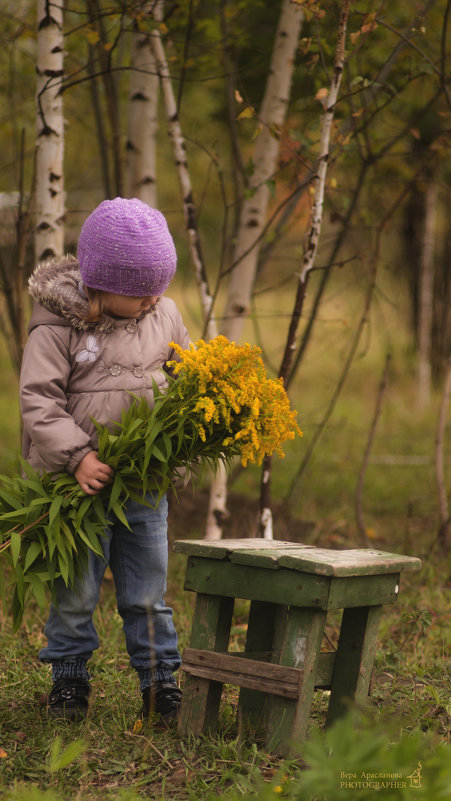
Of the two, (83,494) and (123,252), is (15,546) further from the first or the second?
(123,252)

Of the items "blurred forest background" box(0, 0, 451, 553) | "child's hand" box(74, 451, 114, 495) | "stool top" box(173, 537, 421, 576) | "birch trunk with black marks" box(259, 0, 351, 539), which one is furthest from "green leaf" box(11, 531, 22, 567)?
"birch trunk with black marks" box(259, 0, 351, 539)

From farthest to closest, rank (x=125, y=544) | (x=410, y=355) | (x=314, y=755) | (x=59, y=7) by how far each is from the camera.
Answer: (x=410, y=355)
(x=59, y=7)
(x=125, y=544)
(x=314, y=755)

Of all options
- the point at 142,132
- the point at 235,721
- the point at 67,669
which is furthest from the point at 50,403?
the point at 142,132

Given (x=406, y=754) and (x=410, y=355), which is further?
(x=410, y=355)

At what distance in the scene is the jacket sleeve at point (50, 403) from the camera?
2652mm

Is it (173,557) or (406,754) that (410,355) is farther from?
(406,754)

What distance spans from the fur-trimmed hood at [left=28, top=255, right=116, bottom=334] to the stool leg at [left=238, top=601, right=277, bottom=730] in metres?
1.10

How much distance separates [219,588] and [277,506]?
10.4 ft

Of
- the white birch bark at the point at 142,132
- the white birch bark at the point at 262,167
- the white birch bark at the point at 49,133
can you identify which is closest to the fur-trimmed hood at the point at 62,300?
the white birch bark at the point at 49,133

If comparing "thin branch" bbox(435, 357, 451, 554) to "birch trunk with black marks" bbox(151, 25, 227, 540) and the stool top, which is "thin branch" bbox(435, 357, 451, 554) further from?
the stool top

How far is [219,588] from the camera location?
105 inches

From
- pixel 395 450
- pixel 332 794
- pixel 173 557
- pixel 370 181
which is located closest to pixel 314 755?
pixel 332 794

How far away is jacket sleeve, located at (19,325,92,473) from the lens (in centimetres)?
265

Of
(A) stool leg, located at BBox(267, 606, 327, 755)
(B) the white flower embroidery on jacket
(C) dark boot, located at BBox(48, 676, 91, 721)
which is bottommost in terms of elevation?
(C) dark boot, located at BBox(48, 676, 91, 721)
